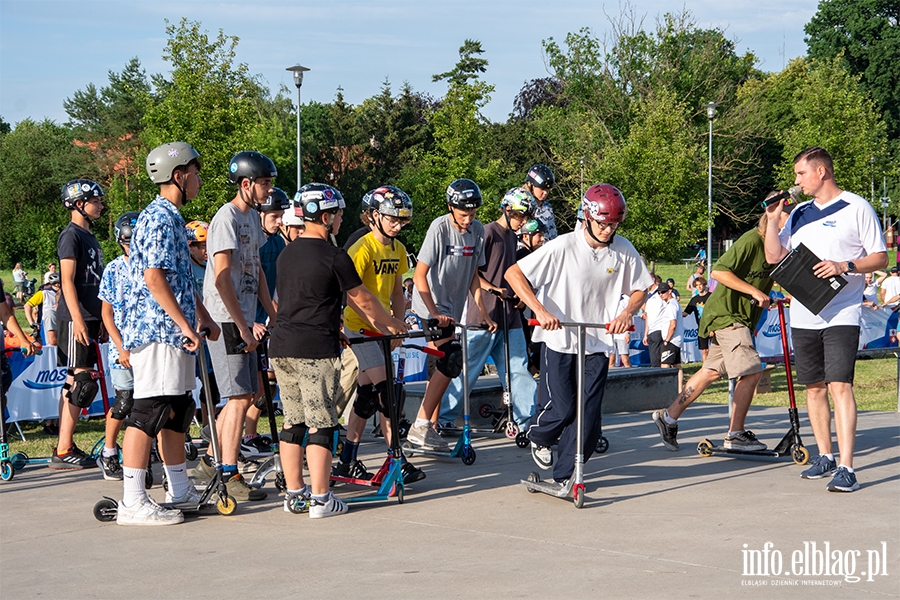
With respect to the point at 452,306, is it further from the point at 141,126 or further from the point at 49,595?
the point at 141,126

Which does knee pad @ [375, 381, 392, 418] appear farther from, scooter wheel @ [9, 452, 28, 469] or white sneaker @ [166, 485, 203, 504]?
scooter wheel @ [9, 452, 28, 469]

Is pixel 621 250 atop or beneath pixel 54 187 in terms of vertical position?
beneath

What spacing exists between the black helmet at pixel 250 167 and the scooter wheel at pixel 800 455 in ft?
15.7

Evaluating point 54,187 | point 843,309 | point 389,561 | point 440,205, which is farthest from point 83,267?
point 54,187

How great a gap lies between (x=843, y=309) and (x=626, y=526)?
2.50 metres

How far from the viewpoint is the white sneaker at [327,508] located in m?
6.34

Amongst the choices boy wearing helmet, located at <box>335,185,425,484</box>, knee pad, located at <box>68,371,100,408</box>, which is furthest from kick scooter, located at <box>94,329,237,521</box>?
knee pad, located at <box>68,371,100,408</box>

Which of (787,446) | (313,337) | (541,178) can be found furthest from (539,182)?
(313,337)

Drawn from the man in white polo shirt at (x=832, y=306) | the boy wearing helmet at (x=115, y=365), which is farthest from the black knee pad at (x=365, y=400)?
the man in white polo shirt at (x=832, y=306)

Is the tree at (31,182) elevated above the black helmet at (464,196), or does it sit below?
above

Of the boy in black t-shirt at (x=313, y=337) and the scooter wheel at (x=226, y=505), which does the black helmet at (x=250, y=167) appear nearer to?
the boy in black t-shirt at (x=313, y=337)

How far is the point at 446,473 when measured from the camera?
7.92 metres

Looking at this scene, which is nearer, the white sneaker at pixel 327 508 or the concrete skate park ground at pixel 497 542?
the concrete skate park ground at pixel 497 542

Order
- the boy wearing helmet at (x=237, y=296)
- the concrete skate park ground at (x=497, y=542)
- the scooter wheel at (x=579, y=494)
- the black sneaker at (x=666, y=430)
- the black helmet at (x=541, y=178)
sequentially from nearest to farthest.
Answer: the concrete skate park ground at (x=497, y=542)
the scooter wheel at (x=579, y=494)
the boy wearing helmet at (x=237, y=296)
the black sneaker at (x=666, y=430)
the black helmet at (x=541, y=178)
